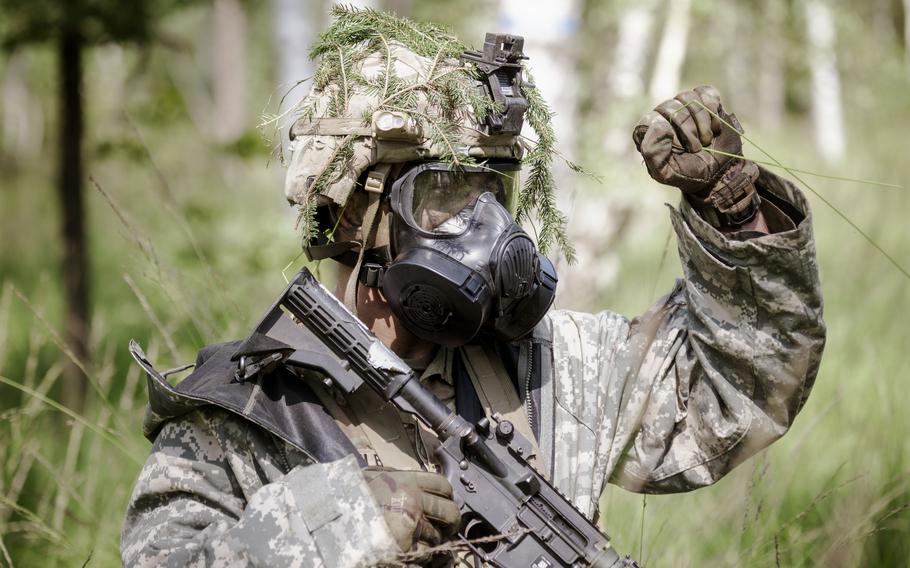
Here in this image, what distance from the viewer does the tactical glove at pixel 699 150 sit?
6.80 ft

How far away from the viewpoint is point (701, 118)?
207cm

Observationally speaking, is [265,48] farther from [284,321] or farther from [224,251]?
[284,321]

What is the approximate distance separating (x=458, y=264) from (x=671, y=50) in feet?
22.1

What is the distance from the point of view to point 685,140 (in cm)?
208

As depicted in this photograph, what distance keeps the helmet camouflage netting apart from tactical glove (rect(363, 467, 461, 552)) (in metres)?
0.71

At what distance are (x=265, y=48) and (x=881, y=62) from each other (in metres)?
20.8

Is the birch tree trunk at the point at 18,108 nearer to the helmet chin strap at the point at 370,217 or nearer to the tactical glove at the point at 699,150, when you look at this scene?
the helmet chin strap at the point at 370,217

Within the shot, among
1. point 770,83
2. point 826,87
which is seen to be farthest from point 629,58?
point 770,83

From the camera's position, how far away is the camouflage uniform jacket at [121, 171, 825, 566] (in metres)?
1.92

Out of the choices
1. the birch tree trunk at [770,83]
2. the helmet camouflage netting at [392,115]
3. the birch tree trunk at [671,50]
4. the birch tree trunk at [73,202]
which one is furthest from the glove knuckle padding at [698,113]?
the birch tree trunk at [770,83]

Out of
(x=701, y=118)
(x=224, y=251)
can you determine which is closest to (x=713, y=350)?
(x=701, y=118)

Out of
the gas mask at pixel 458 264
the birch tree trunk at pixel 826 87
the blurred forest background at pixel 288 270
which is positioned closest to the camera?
the gas mask at pixel 458 264

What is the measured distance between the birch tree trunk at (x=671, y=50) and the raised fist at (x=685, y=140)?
6.16 m

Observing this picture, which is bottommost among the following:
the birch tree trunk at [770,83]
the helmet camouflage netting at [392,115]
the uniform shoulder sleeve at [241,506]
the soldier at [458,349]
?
the uniform shoulder sleeve at [241,506]
